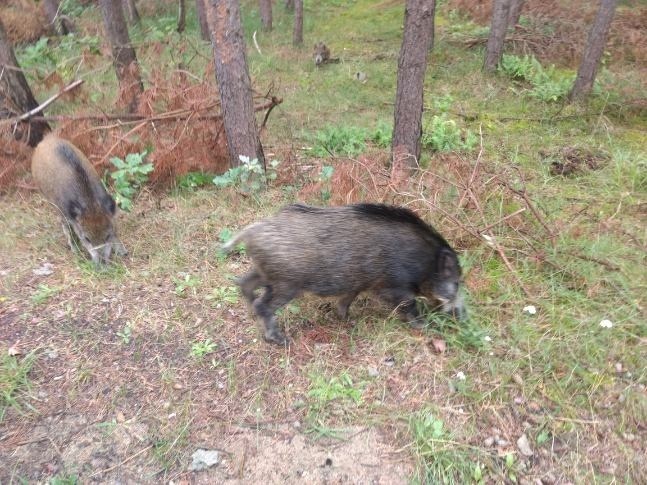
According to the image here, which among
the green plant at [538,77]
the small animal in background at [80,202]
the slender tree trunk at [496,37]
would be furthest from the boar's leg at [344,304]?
the slender tree trunk at [496,37]

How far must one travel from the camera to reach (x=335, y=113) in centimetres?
850

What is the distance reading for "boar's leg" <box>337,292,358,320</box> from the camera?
144 inches

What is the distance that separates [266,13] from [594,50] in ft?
32.5

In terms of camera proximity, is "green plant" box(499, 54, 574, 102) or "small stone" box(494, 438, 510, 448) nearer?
"small stone" box(494, 438, 510, 448)

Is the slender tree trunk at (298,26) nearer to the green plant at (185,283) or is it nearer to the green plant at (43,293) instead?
the green plant at (185,283)

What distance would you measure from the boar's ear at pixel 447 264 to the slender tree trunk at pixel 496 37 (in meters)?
7.95

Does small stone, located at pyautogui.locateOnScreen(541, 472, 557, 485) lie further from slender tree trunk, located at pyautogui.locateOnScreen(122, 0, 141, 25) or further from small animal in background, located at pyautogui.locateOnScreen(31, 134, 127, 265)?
slender tree trunk, located at pyautogui.locateOnScreen(122, 0, 141, 25)

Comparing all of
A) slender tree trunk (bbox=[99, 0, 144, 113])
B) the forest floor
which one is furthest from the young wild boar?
slender tree trunk (bbox=[99, 0, 144, 113])

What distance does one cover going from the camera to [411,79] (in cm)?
554

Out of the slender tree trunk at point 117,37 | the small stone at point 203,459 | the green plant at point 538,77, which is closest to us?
the small stone at point 203,459

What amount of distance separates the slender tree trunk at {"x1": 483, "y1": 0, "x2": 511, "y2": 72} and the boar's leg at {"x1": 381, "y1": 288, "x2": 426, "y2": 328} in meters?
8.14

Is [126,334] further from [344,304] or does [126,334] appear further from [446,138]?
[446,138]

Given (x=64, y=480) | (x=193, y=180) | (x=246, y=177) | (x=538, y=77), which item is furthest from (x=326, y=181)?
(x=538, y=77)

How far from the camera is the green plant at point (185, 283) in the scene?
4.06 metres
